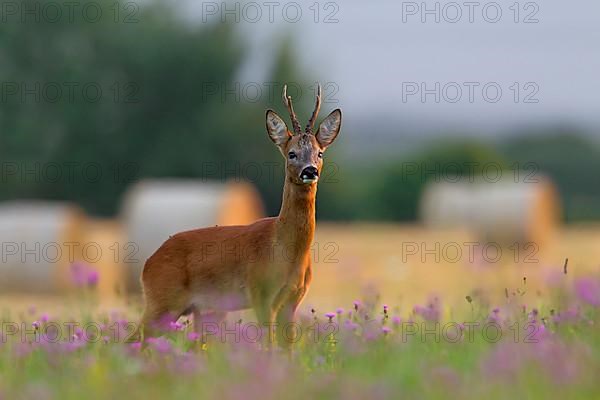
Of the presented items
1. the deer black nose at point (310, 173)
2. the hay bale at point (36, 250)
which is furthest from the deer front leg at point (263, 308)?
the hay bale at point (36, 250)

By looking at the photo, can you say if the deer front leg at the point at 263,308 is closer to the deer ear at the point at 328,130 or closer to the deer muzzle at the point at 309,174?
the deer muzzle at the point at 309,174

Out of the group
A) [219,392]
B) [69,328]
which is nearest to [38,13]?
[69,328]

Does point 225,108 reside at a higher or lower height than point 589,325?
higher

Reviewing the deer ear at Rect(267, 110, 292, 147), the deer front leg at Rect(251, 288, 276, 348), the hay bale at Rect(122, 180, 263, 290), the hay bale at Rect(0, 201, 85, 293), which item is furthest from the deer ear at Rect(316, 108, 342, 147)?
the hay bale at Rect(0, 201, 85, 293)

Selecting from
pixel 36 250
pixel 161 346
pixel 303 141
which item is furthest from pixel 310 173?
pixel 36 250

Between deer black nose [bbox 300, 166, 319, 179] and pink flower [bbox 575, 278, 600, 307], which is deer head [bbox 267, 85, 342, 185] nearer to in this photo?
deer black nose [bbox 300, 166, 319, 179]

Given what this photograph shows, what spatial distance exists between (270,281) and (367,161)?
1474 inches

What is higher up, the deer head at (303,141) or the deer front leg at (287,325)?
the deer head at (303,141)

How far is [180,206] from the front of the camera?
17469 mm

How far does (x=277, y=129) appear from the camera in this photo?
5.81 meters

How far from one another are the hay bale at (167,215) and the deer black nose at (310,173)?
11.5 metres

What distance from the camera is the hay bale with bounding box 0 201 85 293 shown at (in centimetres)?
1731

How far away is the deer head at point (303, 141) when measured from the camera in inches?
220

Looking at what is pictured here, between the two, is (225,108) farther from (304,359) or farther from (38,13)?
(304,359)
